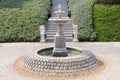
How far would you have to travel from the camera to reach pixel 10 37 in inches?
738

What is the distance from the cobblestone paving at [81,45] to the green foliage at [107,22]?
1114 mm

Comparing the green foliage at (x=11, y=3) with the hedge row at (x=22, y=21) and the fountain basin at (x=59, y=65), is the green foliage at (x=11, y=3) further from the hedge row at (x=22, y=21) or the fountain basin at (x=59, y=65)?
the fountain basin at (x=59, y=65)

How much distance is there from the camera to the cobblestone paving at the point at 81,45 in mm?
11320

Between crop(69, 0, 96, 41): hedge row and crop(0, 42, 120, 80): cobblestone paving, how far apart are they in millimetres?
881

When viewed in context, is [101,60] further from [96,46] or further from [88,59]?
[96,46]

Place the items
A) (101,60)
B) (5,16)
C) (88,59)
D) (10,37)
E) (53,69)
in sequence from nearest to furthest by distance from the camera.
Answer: (53,69), (88,59), (101,60), (10,37), (5,16)

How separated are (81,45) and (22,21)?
558cm

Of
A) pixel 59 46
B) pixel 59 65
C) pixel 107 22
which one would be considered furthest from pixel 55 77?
pixel 107 22

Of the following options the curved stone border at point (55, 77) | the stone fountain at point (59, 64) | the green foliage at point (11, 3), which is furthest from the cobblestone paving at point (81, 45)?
the green foliage at point (11, 3)

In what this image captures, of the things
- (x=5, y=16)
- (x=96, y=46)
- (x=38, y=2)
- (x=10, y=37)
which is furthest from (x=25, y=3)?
(x=96, y=46)

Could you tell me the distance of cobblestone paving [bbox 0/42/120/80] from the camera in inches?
446

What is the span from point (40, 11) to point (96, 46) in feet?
21.0

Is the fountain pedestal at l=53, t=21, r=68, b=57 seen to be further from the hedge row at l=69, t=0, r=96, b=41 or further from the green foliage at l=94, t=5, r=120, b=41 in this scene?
the green foliage at l=94, t=5, r=120, b=41

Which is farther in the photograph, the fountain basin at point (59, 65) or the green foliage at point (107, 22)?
the green foliage at point (107, 22)
